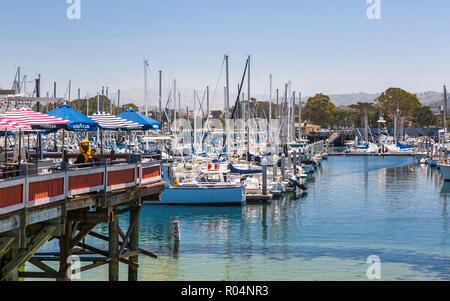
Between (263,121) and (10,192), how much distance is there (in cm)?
11911

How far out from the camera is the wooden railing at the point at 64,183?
14.3 m

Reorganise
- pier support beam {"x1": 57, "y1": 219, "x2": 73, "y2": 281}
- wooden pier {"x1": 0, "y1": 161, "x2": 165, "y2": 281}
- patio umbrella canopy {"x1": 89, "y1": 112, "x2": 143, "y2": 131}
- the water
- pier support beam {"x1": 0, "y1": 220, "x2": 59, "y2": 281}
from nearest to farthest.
Answer: wooden pier {"x1": 0, "y1": 161, "x2": 165, "y2": 281} < pier support beam {"x1": 0, "y1": 220, "x2": 59, "y2": 281} < pier support beam {"x1": 57, "y1": 219, "x2": 73, "y2": 281} < patio umbrella canopy {"x1": 89, "y1": 112, "x2": 143, "y2": 131} < the water

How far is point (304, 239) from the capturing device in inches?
1540

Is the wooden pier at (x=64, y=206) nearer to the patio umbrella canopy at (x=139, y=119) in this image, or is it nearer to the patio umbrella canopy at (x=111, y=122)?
the patio umbrella canopy at (x=111, y=122)

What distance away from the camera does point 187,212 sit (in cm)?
5016

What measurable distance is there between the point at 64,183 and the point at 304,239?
24.7 metres

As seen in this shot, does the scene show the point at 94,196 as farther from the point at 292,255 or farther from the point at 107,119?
the point at 292,255

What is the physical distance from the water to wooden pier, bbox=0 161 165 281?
7.91m

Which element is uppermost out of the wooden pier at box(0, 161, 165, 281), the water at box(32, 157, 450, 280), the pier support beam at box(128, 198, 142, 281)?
the wooden pier at box(0, 161, 165, 281)

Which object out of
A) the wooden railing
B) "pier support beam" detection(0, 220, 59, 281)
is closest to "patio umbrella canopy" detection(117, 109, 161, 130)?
the wooden railing

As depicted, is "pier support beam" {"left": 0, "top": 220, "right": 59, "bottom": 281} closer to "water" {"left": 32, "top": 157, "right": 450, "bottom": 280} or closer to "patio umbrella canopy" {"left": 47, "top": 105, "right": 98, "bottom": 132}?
"patio umbrella canopy" {"left": 47, "top": 105, "right": 98, "bottom": 132}

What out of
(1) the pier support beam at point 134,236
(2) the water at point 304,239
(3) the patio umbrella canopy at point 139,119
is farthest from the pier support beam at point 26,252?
(2) the water at point 304,239

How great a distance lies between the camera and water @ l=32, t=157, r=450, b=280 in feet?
98.5
